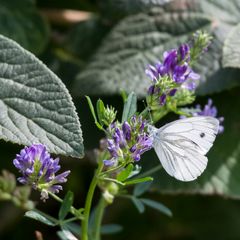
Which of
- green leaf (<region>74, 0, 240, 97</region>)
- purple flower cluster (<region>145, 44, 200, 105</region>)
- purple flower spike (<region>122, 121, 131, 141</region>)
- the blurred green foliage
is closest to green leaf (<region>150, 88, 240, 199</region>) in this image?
the blurred green foliage

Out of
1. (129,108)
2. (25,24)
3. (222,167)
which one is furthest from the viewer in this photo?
(25,24)

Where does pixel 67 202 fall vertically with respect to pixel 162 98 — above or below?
below

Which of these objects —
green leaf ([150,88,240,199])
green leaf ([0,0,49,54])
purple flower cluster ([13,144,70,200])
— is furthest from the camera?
green leaf ([0,0,49,54])

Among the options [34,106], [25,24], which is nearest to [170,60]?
[34,106]

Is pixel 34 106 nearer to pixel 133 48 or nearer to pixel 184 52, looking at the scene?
pixel 184 52

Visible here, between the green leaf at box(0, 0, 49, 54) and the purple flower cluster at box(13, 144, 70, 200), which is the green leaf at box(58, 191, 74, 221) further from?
the green leaf at box(0, 0, 49, 54)

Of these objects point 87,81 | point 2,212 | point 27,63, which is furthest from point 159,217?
point 27,63
